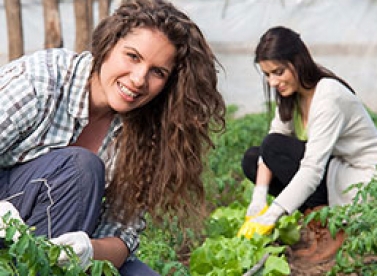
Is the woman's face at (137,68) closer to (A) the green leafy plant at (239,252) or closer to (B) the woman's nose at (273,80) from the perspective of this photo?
(A) the green leafy plant at (239,252)

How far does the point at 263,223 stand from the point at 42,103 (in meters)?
1.65

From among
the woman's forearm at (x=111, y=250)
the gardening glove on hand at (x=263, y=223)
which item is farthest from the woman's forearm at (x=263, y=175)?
the woman's forearm at (x=111, y=250)

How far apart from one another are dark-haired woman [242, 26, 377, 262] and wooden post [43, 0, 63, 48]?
99.2 inches

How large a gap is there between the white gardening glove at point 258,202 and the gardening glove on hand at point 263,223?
0.13 meters

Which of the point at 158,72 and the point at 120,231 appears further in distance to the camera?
the point at 120,231

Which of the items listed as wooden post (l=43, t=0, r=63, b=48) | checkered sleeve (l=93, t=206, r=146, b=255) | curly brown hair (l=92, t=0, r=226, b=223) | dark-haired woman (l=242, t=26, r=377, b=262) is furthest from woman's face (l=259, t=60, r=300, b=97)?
wooden post (l=43, t=0, r=63, b=48)

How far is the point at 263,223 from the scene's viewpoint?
364cm

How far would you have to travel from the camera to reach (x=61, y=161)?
2.24m

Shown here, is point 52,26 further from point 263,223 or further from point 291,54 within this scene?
point 263,223

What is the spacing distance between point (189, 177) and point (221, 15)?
6.66 m

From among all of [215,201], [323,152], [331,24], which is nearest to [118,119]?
[323,152]

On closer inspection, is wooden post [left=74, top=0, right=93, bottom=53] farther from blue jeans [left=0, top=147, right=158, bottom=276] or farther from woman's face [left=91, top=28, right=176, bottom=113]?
blue jeans [left=0, top=147, right=158, bottom=276]

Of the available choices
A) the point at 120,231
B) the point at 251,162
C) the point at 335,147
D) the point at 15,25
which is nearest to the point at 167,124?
the point at 120,231

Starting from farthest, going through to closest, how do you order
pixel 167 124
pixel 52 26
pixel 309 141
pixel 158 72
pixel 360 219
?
pixel 52 26
pixel 309 141
pixel 360 219
pixel 167 124
pixel 158 72
